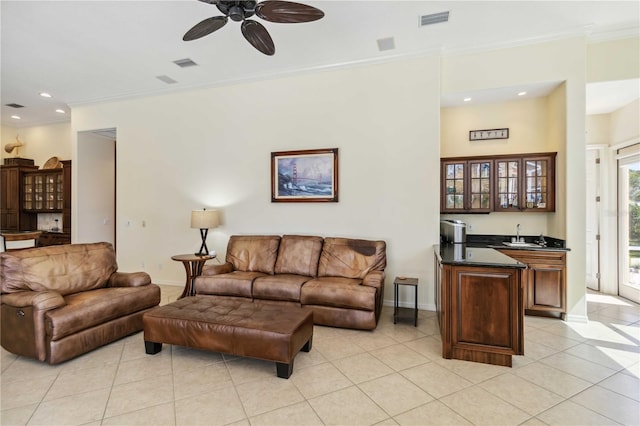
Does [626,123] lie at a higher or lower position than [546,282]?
higher

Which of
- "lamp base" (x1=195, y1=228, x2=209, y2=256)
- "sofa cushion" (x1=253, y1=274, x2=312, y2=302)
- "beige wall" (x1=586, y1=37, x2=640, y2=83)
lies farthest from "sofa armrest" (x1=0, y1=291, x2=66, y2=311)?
"beige wall" (x1=586, y1=37, x2=640, y2=83)

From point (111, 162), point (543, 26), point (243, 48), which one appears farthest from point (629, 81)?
point (111, 162)

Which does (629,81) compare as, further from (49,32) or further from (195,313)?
(49,32)

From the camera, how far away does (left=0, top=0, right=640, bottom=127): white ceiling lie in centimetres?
329

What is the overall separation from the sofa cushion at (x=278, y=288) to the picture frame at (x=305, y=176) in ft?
4.41

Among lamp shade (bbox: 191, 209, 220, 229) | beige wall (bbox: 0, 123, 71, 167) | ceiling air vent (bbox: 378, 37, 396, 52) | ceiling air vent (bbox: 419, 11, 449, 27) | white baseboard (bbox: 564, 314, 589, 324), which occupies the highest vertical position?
ceiling air vent (bbox: 419, 11, 449, 27)

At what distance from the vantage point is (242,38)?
3879 mm

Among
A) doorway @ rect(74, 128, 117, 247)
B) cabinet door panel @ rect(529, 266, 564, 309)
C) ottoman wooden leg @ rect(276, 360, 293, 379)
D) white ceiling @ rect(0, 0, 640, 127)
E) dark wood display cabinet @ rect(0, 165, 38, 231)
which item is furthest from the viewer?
dark wood display cabinet @ rect(0, 165, 38, 231)

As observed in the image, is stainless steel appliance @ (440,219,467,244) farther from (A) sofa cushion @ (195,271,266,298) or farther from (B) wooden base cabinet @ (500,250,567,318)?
(A) sofa cushion @ (195,271,266,298)

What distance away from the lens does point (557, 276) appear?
151 inches

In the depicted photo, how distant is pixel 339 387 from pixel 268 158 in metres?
3.47

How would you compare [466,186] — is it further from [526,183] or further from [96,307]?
[96,307]

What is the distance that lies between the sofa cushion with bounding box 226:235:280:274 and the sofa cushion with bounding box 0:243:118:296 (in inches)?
57.7

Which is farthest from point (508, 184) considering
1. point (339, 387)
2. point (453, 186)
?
point (339, 387)
